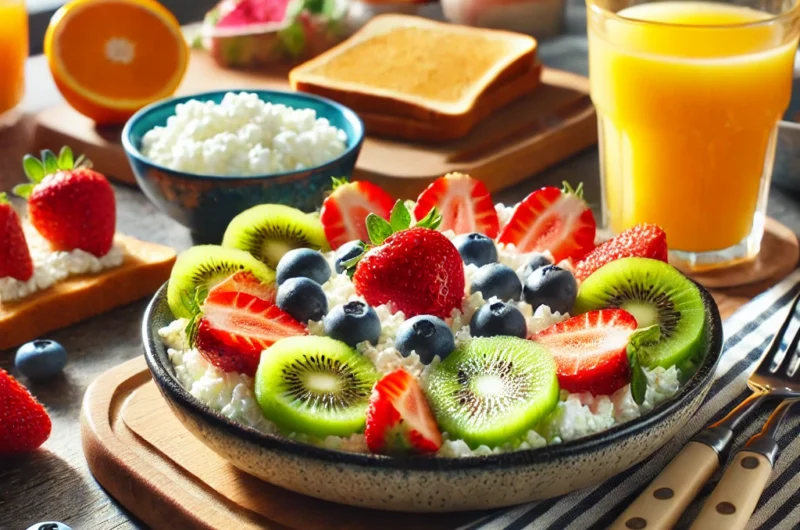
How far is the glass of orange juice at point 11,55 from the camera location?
7.71 ft

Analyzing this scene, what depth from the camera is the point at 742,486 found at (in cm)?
109

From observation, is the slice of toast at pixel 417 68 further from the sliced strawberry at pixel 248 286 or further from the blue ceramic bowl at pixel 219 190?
the sliced strawberry at pixel 248 286

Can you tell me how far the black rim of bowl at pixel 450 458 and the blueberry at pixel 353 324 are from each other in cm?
18

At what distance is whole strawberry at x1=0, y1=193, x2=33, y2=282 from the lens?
5.28ft

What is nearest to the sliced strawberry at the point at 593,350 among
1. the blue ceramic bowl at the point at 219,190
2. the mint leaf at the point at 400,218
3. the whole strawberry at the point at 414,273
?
the whole strawberry at the point at 414,273

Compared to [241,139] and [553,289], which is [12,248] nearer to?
[241,139]

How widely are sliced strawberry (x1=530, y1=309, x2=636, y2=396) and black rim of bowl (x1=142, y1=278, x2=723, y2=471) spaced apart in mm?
60

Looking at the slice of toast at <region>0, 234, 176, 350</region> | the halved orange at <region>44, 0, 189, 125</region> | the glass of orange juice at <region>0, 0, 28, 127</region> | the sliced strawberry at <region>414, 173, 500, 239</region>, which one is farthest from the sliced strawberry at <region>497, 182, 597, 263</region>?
the glass of orange juice at <region>0, 0, 28, 127</region>

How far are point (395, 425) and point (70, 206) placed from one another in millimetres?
915

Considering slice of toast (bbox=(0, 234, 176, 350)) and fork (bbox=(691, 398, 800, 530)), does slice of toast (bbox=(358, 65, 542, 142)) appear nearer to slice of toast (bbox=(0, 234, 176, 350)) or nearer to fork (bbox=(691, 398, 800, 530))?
slice of toast (bbox=(0, 234, 176, 350))

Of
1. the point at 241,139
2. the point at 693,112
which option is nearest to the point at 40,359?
the point at 241,139

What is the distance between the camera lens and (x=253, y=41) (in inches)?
103

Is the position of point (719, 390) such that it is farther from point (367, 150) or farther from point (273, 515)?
point (367, 150)

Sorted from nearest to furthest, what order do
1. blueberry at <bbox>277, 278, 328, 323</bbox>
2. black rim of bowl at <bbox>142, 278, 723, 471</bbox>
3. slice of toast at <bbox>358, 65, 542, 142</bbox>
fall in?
black rim of bowl at <bbox>142, 278, 723, 471</bbox> → blueberry at <bbox>277, 278, 328, 323</bbox> → slice of toast at <bbox>358, 65, 542, 142</bbox>
